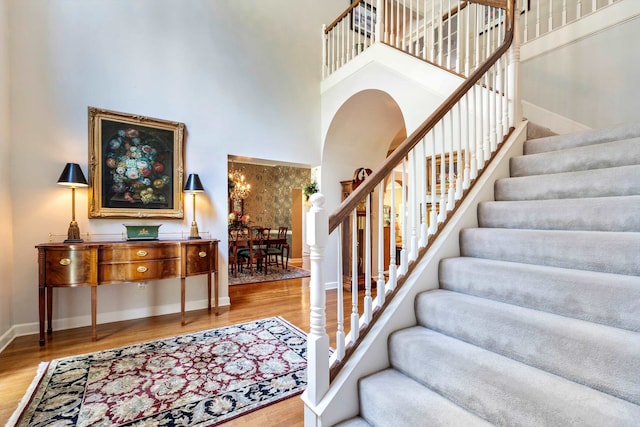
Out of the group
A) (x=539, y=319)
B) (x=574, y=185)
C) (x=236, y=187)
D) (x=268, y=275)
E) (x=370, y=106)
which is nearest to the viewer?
(x=539, y=319)

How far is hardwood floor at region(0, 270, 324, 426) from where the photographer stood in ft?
5.73

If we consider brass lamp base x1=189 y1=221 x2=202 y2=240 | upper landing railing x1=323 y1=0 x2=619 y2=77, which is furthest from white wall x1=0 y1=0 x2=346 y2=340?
upper landing railing x1=323 y1=0 x2=619 y2=77

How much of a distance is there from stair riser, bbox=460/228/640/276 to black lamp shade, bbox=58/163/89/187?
356 centimetres

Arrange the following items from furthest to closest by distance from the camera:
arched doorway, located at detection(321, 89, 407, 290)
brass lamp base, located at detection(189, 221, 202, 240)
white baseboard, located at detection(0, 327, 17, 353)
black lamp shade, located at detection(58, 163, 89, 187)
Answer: arched doorway, located at detection(321, 89, 407, 290) < brass lamp base, located at detection(189, 221, 202, 240) < black lamp shade, located at detection(58, 163, 89, 187) < white baseboard, located at detection(0, 327, 17, 353)

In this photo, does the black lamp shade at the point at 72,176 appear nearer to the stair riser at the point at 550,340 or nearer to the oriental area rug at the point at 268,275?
the oriental area rug at the point at 268,275

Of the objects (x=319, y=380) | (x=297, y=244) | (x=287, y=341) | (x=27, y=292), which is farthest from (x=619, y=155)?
(x=297, y=244)

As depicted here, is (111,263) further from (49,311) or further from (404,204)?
(404,204)

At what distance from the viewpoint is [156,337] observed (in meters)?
2.82

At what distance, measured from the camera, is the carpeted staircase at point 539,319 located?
105 cm

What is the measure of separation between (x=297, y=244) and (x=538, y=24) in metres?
6.97

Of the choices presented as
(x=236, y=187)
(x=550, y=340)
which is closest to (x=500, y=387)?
(x=550, y=340)

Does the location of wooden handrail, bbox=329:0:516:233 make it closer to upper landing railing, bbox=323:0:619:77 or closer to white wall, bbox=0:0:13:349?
upper landing railing, bbox=323:0:619:77

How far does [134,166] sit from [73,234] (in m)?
0.93

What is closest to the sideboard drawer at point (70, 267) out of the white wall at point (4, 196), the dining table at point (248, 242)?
the white wall at point (4, 196)
